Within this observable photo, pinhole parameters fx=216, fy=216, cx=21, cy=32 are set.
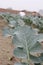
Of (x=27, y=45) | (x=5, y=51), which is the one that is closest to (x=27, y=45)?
(x=27, y=45)

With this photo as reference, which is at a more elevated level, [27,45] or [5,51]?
[27,45]

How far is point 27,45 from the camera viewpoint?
844 millimetres

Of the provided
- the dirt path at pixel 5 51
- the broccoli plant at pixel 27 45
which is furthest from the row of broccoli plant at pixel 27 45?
the dirt path at pixel 5 51

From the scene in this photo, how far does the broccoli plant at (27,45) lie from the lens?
807 millimetres

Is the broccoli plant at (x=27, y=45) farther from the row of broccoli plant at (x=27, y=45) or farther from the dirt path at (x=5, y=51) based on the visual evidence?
the dirt path at (x=5, y=51)

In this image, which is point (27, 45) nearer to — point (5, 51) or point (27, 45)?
point (27, 45)

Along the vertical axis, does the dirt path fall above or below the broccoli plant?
below

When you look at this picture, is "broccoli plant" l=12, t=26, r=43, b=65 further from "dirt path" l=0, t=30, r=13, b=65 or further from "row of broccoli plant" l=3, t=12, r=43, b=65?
"dirt path" l=0, t=30, r=13, b=65

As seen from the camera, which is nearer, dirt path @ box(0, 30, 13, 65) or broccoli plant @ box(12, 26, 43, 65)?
broccoli plant @ box(12, 26, 43, 65)

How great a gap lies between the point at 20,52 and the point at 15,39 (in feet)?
0.19

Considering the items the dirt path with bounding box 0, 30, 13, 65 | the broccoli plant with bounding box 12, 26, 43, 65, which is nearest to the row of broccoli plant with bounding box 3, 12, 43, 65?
the broccoli plant with bounding box 12, 26, 43, 65

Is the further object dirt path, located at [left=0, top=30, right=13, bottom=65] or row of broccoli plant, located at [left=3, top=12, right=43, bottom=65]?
dirt path, located at [left=0, top=30, right=13, bottom=65]

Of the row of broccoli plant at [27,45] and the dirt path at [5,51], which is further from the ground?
the row of broccoli plant at [27,45]

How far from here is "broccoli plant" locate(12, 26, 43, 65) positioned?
81cm
